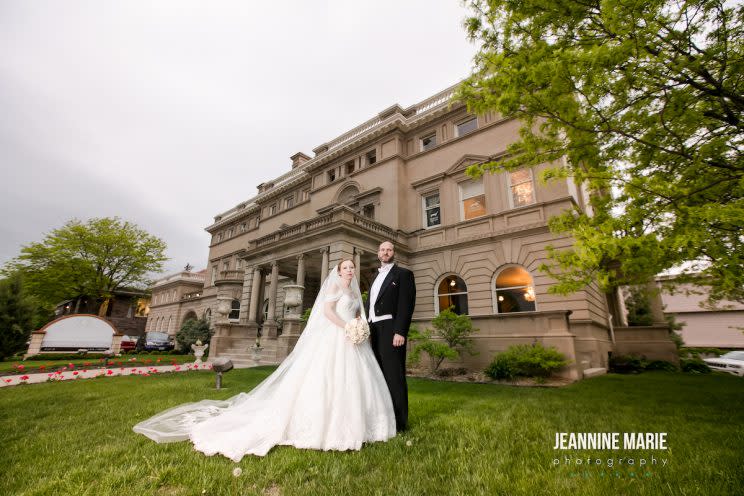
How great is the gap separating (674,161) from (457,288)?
10.8 metres

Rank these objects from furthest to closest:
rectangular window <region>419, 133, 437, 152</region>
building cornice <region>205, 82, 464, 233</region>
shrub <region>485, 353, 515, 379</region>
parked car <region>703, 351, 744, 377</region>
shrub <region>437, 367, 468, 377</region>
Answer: rectangular window <region>419, 133, 437, 152</region>, building cornice <region>205, 82, 464, 233</region>, parked car <region>703, 351, 744, 377</region>, shrub <region>437, 367, 468, 377</region>, shrub <region>485, 353, 515, 379</region>

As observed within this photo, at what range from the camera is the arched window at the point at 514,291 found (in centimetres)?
1375

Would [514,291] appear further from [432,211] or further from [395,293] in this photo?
[395,293]

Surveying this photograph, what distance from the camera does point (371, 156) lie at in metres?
21.9

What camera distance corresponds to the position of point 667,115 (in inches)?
209

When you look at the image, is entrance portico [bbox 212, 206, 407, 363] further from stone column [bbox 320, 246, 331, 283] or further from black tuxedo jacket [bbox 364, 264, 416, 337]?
black tuxedo jacket [bbox 364, 264, 416, 337]

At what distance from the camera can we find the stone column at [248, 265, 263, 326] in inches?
765

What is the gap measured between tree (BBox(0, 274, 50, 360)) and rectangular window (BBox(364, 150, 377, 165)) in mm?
20549

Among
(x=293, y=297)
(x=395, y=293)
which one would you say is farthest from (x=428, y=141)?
(x=395, y=293)

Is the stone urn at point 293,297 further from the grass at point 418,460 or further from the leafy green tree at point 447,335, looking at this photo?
the grass at point 418,460

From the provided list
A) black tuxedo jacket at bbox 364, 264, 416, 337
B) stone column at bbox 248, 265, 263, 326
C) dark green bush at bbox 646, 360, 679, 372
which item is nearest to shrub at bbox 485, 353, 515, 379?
black tuxedo jacket at bbox 364, 264, 416, 337

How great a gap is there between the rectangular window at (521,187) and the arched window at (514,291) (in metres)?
3.25

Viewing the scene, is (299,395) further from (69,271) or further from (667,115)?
(69,271)

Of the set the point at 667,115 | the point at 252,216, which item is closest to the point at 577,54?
the point at 667,115
